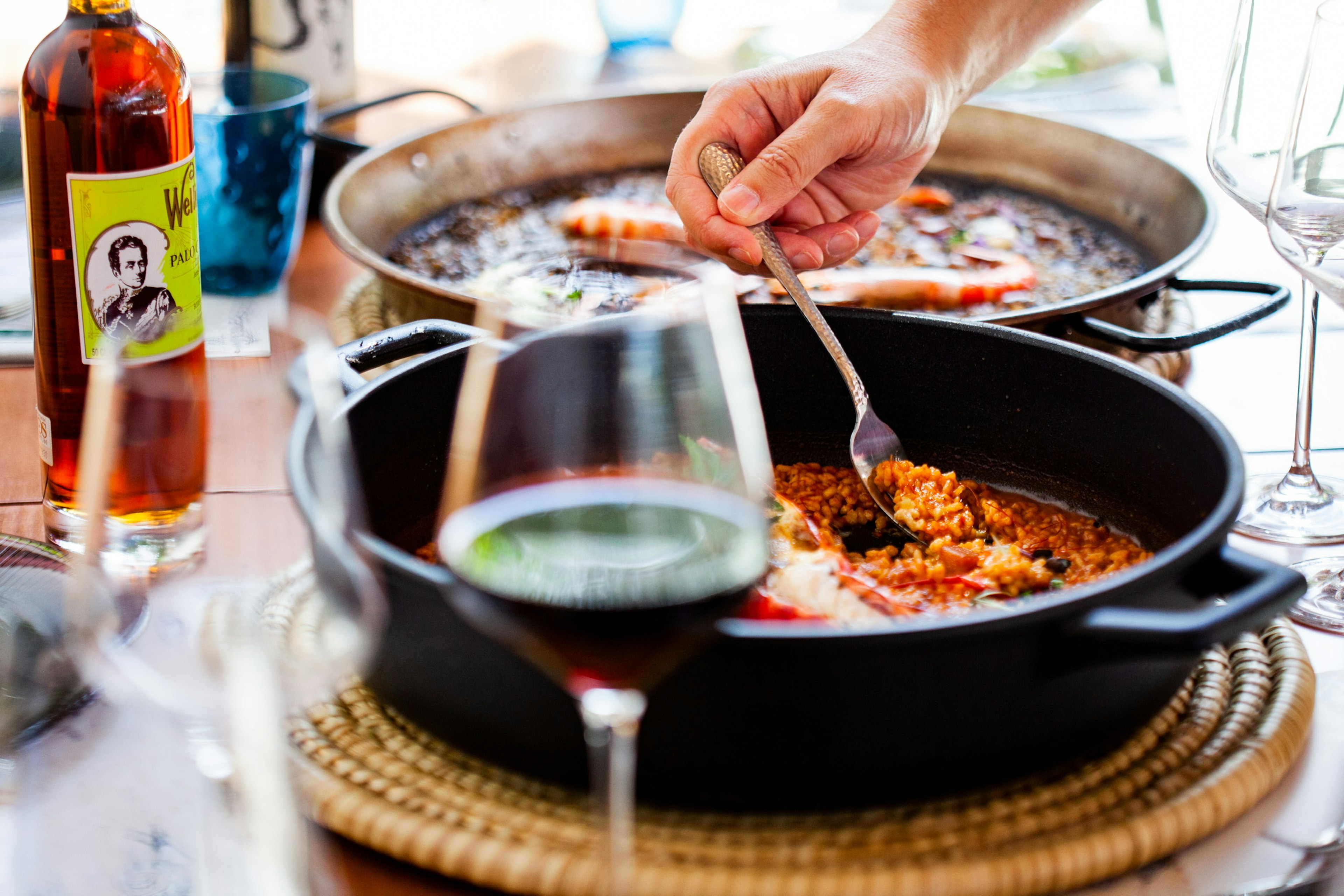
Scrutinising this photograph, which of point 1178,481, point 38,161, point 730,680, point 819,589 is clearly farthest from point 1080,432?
point 38,161

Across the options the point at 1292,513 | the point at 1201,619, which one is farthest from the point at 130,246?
the point at 1292,513

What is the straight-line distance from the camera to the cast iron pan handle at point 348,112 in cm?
166

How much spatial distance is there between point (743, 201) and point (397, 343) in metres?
0.42

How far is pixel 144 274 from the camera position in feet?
3.33

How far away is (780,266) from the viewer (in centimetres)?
130

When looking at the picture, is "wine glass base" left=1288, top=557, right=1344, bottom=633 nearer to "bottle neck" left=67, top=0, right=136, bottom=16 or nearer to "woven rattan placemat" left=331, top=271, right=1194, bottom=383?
"woven rattan placemat" left=331, top=271, right=1194, bottom=383

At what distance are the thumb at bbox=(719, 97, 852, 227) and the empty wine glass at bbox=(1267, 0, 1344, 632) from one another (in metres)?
0.45

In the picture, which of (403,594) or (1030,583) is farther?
(1030,583)

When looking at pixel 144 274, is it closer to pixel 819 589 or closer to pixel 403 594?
pixel 403 594

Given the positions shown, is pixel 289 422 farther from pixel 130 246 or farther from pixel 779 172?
pixel 779 172

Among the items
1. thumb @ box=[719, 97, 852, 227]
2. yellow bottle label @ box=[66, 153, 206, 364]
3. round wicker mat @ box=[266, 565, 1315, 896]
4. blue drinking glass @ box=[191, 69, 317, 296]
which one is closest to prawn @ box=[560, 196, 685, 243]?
blue drinking glass @ box=[191, 69, 317, 296]

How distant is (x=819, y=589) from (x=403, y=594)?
303mm

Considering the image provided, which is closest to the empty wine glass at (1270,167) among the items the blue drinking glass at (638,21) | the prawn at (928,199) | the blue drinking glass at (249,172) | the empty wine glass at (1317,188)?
the empty wine glass at (1317,188)

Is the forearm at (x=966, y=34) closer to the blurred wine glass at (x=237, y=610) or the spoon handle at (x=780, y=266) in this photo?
the spoon handle at (x=780, y=266)
